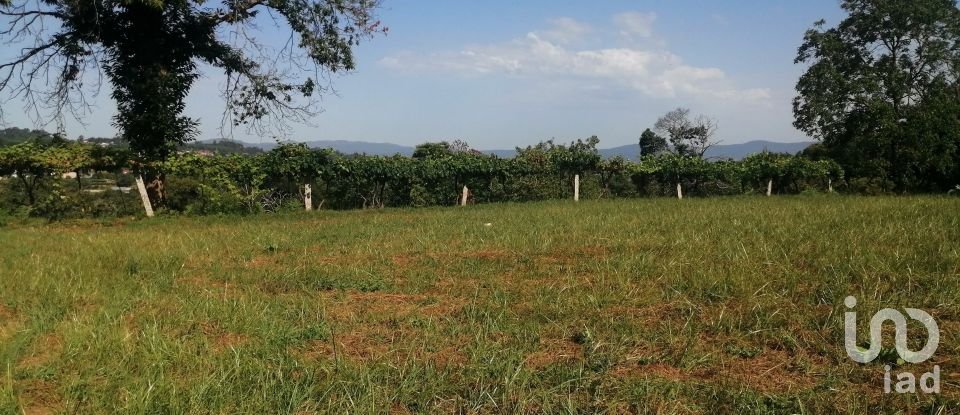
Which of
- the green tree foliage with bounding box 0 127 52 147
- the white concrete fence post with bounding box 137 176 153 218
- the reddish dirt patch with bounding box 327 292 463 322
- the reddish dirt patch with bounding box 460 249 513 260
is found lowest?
the reddish dirt patch with bounding box 327 292 463 322

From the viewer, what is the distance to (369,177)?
58.5ft

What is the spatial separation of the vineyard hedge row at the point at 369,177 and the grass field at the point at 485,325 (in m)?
7.10

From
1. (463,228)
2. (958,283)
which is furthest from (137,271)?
(958,283)

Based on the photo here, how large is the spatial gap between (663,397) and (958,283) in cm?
262

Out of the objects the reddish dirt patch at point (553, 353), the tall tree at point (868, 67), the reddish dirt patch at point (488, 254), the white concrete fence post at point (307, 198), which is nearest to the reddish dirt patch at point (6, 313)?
the reddish dirt patch at point (553, 353)

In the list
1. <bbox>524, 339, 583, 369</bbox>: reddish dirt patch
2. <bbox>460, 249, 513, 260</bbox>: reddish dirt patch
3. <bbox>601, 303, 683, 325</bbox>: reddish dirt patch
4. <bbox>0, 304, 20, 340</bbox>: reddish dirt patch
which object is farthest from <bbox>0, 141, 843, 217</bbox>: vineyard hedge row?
<bbox>524, 339, 583, 369</bbox>: reddish dirt patch

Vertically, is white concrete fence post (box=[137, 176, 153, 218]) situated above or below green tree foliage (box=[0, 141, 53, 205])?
below

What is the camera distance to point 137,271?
5703 mm

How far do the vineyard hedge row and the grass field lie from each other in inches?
280

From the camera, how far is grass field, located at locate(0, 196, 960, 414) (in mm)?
2707

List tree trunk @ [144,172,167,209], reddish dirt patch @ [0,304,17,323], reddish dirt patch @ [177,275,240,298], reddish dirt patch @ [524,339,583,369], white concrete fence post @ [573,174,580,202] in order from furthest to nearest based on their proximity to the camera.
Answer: white concrete fence post @ [573,174,580,202], tree trunk @ [144,172,167,209], reddish dirt patch @ [177,275,240,298], reddish dirt patch @ [0,304,17,323], reddish dirt patch @ [524,339,583,369]

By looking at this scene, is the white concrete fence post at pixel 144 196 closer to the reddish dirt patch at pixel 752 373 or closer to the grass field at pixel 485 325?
the grass field at pixel 485 325

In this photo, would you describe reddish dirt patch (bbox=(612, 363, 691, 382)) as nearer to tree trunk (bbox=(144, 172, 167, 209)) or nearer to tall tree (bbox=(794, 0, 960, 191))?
tree trunk (bbox=(144, 172, 167, 209))

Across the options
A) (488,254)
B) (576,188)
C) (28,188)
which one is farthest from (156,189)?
(576,188)
